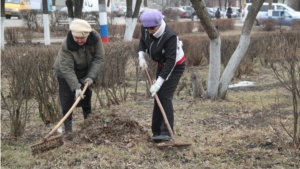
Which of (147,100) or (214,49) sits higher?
(214,49)

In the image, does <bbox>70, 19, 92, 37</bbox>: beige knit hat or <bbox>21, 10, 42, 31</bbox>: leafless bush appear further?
<bbox>21, 10, 42, 31</bbox>: leafless bush

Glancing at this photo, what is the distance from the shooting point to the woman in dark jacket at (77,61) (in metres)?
3.93

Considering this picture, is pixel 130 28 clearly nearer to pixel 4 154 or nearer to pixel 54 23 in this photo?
pixel 54 23

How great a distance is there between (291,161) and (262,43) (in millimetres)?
7425

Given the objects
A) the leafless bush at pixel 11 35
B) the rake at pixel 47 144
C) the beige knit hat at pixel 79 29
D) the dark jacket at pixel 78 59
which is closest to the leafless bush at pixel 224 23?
the leafless bush at pixel 11 35

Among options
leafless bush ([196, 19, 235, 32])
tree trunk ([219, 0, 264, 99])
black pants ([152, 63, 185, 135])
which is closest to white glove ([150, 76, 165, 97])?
black pants ([152, 63, 185, 135])

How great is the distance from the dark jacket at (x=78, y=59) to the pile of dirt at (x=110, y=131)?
45 cm

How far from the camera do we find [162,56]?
154 inches

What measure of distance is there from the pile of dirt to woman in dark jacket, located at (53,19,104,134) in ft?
0.98

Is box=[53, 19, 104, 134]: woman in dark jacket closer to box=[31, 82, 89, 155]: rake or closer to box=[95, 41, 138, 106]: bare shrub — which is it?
box=[31, 82, 89, 155]: rake

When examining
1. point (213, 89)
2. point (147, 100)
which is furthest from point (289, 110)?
point (147, 100)

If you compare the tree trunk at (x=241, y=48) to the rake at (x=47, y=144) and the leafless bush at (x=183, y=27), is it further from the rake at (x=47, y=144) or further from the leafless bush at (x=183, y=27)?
the leafless bush at (x=183, y=27)

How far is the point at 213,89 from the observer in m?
6.35

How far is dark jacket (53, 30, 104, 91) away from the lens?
13.1 ft
